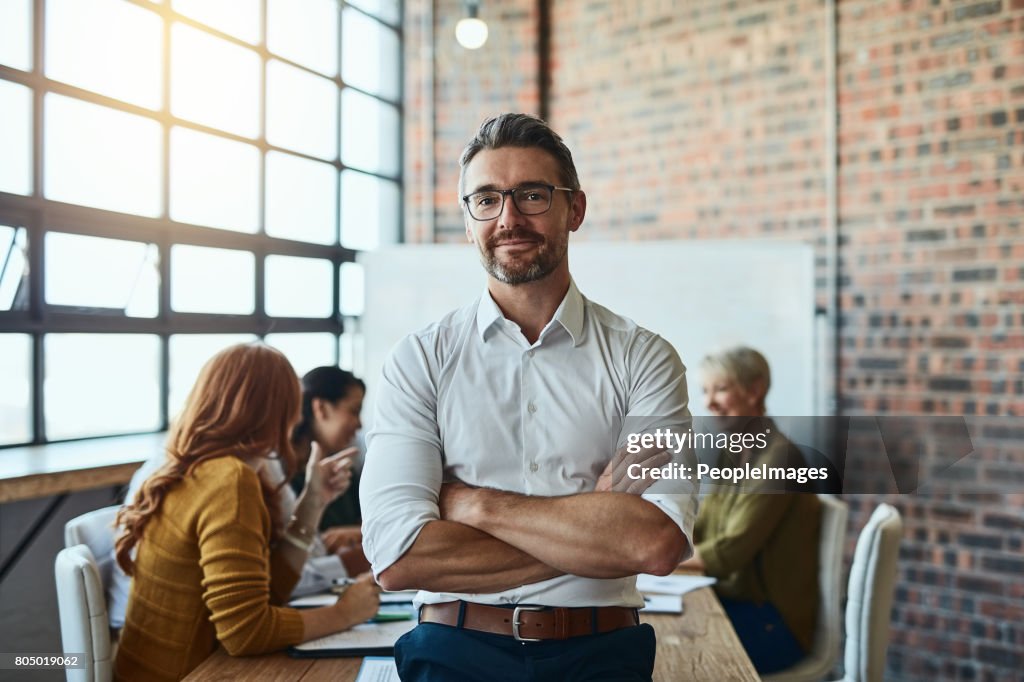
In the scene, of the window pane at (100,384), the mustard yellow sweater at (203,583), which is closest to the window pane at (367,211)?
the window pane at (100,384)

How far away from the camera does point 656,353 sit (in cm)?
161

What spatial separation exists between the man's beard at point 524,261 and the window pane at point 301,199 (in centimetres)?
231

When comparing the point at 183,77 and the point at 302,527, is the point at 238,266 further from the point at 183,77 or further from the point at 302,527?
the point at 302,527

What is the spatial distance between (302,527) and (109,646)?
48cm

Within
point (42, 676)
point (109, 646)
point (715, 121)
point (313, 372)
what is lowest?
point (42, 676)

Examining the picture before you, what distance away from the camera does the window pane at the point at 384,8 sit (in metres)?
4.05

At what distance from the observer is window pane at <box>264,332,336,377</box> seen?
3611mm

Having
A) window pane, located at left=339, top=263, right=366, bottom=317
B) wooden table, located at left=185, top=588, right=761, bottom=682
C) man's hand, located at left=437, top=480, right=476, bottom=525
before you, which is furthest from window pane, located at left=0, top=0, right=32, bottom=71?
man's hand, located at left=437, top=480, right=476, bottom=525

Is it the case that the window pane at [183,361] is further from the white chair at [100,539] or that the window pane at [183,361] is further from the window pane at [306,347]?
the white chair at [100,539]

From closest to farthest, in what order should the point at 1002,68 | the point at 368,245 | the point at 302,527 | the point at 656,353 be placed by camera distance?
the point at 656,353, the point at 302,527, the point at 1002,68, the point at 368,245

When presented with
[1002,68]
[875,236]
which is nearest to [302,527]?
[875,236]

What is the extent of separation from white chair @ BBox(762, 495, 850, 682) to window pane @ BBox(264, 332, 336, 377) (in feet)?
6.89

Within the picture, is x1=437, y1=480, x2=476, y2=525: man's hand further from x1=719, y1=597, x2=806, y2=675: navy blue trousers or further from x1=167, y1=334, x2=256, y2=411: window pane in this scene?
x1=167, y1=334, x2=256, y2=411: window pane

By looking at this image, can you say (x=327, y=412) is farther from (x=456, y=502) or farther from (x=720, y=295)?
(x=720, y=295)
